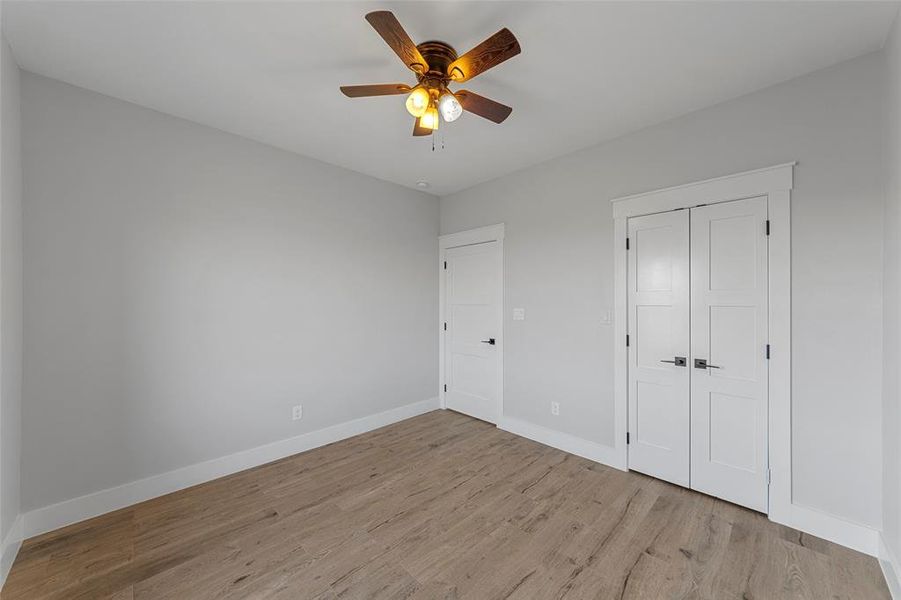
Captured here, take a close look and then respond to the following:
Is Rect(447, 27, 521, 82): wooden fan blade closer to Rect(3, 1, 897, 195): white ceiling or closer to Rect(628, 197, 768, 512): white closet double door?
Rect(3, 1, 897, 195): white ceiling

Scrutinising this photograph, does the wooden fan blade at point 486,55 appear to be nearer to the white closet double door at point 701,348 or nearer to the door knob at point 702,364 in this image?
the white closet double door at point 701,348

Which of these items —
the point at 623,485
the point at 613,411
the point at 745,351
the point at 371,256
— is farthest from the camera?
the point at 371,256

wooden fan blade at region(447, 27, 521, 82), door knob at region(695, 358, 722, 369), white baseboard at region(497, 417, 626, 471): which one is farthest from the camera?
white baseboard at region(497, 417, 626, 471)

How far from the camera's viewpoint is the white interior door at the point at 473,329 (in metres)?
4.05

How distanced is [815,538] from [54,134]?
5375 millimetres

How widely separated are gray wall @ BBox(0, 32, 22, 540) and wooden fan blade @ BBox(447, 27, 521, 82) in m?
2.37

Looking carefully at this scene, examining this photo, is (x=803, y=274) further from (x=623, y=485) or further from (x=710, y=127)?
(x=623, y=485)

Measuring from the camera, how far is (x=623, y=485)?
2740 mm

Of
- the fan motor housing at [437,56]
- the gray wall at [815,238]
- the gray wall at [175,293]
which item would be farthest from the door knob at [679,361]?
the gray wall at [175,293]

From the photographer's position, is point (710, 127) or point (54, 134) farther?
point (710, 127)

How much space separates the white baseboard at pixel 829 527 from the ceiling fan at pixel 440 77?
3042 mm

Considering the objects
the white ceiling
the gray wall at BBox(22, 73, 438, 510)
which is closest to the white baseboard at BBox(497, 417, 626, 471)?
the gray wall at BBox(22, 73, 438, 510)

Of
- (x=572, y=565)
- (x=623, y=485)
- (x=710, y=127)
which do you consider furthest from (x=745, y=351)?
(x=572, y=565)

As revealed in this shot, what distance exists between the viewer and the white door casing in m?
4.03
